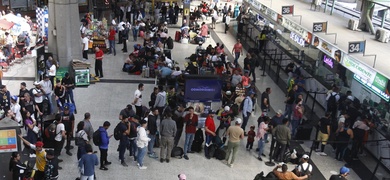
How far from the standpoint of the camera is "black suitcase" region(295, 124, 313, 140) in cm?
1395

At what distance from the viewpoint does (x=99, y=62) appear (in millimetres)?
18016

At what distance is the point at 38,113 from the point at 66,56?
588 centimetres

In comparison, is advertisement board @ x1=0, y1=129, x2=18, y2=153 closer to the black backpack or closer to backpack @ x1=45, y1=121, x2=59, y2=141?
backpack @ x1=45, y1=121, x2=59, y2=141

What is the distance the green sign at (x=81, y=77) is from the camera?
17250 mm

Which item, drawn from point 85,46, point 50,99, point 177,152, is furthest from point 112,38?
point 177,152

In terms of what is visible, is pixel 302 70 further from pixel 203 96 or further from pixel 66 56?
pixel 66 56

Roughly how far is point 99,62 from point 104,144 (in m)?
7.90

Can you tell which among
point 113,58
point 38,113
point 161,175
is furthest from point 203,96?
point 113,58

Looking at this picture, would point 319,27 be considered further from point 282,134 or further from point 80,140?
point 80,140

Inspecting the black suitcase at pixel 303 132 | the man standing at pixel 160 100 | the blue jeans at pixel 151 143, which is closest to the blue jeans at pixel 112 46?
the man standing at pixel 160 100

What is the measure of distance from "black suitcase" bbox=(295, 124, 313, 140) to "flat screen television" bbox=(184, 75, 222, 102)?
116 inches

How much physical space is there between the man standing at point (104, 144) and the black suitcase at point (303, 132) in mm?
6086

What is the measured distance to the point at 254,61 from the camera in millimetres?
19078

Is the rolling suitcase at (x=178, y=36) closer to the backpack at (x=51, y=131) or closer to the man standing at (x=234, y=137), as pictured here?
the man standing at (x=234, y=137)
